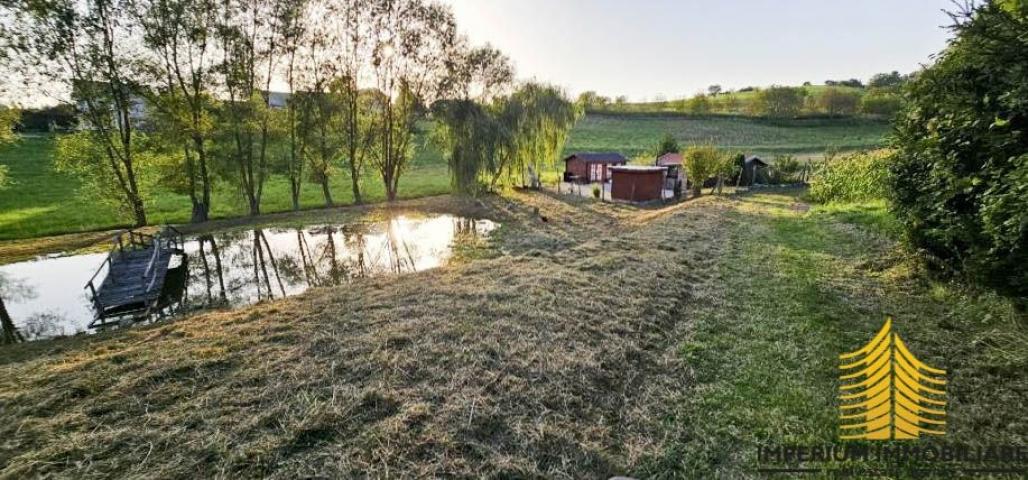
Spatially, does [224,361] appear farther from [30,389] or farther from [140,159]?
[140,159]

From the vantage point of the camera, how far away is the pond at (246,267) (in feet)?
29.0

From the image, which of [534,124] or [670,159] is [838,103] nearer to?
[670,159]

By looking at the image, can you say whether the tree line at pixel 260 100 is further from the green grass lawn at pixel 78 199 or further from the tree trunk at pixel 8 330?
the tree trunk at pixel 8 330

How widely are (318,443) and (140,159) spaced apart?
20243 mm

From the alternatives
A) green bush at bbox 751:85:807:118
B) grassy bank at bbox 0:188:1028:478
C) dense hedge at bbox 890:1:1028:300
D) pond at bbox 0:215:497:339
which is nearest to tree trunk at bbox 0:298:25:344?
pond at bbox 0:215:497:339

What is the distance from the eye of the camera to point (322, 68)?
829 inches

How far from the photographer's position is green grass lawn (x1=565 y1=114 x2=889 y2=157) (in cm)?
5003

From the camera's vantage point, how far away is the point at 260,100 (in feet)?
64.6

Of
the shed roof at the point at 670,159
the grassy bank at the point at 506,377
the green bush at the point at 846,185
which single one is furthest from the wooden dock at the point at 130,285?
the shed roof at the point at 670,159

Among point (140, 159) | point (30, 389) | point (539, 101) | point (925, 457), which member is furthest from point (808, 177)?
point (140, 159)

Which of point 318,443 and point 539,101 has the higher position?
point 539,101

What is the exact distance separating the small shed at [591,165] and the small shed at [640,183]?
6344mm

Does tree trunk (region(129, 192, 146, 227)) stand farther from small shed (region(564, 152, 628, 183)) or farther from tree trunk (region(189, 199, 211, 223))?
small shed (region(564, 152, 628, 183))

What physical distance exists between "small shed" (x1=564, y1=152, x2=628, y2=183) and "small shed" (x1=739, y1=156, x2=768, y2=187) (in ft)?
27.8
